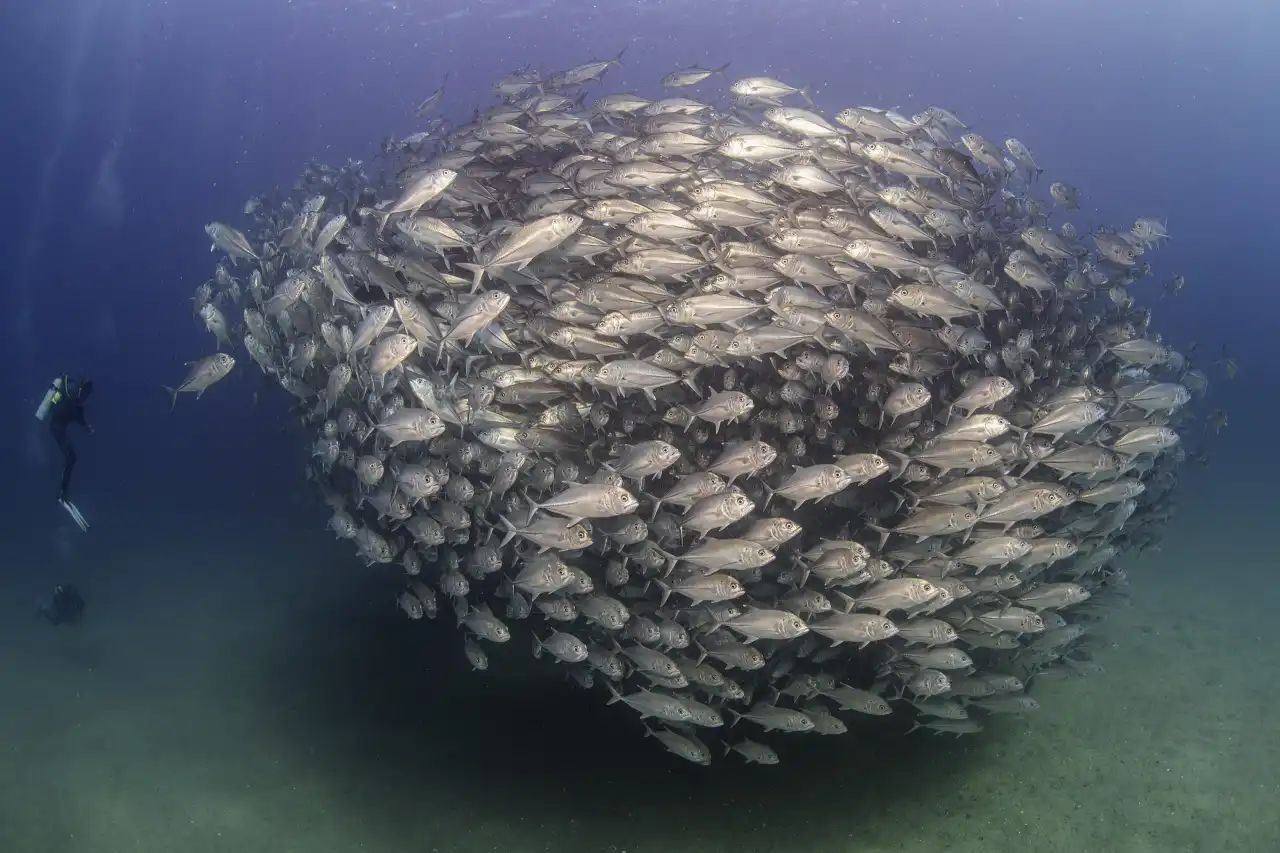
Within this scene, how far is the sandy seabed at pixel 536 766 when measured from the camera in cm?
716

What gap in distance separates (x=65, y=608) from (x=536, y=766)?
11.4 metres

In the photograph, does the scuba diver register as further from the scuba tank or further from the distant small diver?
the distant small diver

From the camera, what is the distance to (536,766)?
7703mm

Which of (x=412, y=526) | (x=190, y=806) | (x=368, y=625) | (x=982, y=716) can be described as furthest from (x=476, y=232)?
(x=982, y=716)

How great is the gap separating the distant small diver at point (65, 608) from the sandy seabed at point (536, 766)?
9.17ft

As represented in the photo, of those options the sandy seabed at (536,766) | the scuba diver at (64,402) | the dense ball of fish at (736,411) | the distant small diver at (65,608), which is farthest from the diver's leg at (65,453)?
the dense ball of fish at (736,411)

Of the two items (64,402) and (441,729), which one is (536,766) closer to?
(441,729)

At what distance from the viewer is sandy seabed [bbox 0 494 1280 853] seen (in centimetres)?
716

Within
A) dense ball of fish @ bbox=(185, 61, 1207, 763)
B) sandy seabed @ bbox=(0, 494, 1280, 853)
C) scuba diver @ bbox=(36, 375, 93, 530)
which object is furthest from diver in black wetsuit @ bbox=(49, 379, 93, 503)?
dense ball of fish @ bbox=(185, 61, 1207, 763)

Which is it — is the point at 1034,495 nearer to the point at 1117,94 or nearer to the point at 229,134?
the point at 229,134

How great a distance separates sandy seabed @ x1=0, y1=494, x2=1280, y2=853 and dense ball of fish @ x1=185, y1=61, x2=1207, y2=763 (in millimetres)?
799

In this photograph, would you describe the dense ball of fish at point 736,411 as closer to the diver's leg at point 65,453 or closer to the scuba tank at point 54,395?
the scuba tank at point 54,395

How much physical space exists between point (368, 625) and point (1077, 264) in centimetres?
1071

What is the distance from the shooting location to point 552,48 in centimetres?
4731
